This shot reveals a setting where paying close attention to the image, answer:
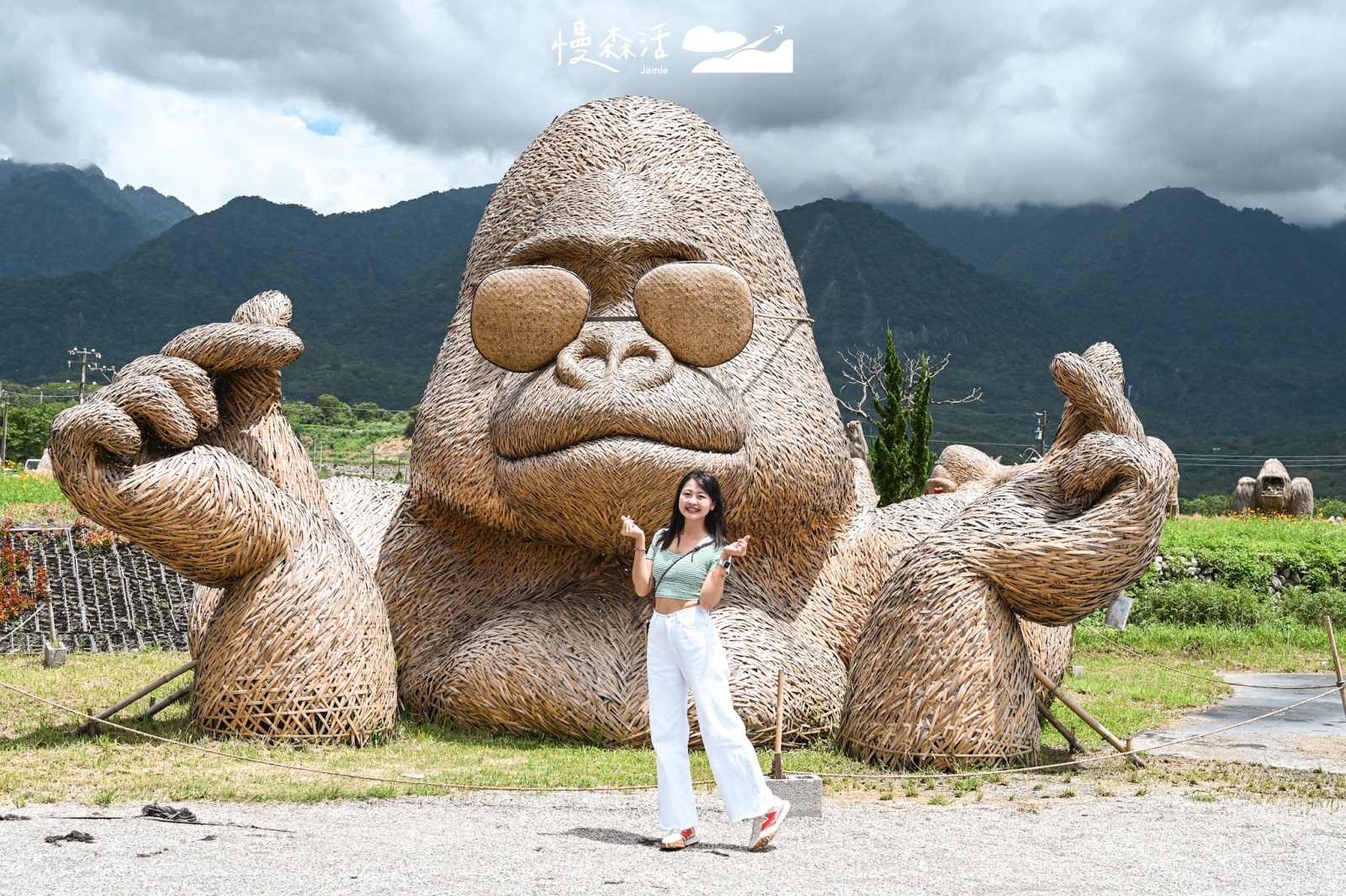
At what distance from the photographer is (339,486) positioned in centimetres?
784

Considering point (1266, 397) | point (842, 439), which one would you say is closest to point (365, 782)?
point (842, 439)

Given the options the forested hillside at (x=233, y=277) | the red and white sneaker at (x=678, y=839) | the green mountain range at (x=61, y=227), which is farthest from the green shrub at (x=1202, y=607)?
the green mountain range at (x=61, y=227)

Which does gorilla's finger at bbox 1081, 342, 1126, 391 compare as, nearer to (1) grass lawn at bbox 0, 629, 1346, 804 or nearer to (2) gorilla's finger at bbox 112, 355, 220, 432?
(1) grass lawn at bbox 0, 629, 1346, 804

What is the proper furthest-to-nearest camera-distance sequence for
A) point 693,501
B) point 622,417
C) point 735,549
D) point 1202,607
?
point 1202,607
point 622,417
point 693,501
point 735,549

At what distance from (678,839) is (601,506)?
6.84ft

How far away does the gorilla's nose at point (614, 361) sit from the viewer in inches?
223

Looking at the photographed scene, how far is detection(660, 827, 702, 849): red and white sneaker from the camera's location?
3867 mm

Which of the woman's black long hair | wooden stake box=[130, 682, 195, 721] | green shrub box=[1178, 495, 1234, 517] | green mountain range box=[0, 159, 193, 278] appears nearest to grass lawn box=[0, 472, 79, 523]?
wooden stake box=[130, 682, 195, 721]

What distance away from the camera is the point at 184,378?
5.46 metres

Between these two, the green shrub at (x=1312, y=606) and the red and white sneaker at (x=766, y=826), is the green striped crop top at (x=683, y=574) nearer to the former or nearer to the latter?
the red and white sneaker at (x=766, y=826)

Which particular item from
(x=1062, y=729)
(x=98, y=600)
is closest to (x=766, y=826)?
(x=1062, y=729)

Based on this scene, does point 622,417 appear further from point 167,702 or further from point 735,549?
point 167,702

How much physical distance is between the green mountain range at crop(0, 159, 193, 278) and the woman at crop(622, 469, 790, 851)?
139288 millimetres

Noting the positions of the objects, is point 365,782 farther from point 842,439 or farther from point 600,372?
point 842,439
